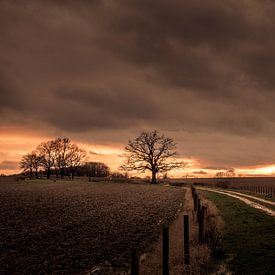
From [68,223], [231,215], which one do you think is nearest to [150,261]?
[68,223]

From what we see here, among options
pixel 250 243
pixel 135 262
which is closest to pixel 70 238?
pixel 250 243

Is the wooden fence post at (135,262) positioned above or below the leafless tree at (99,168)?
below

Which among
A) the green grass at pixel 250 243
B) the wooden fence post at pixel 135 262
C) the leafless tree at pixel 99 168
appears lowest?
the green grass at pixel 250 243

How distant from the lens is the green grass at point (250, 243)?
12.9 m

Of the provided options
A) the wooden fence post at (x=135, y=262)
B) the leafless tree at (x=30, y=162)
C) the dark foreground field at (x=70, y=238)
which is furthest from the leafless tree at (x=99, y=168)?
the wooden fence post at (x=135, y=262)

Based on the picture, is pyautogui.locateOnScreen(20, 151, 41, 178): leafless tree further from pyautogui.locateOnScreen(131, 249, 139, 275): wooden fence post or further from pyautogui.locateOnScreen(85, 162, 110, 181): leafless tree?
pyautogui.locateOnScreen(131, 249, 139, 275): wooden fence post

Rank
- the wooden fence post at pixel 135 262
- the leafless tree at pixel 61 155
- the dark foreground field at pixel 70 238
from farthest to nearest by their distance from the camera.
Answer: the leafless tree at pixel 61 155, the dark foreground field at pixel 70 238, the wooden fence post at pixel 135 262

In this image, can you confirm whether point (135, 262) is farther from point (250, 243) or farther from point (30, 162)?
point (30, 162)

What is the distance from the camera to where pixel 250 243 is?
1645 centimetres

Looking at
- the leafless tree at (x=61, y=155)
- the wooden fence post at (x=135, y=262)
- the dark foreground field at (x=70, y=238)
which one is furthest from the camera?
the leafless tree at (x=61, y=155)

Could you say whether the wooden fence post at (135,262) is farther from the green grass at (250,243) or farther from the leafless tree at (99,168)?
the leafless tree at (99,168)

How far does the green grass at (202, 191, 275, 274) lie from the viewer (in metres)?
12.9

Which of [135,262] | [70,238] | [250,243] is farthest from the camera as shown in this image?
[70,238]

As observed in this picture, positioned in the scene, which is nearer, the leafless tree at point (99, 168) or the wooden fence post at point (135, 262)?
the wooden fence post at point (135, 262)
